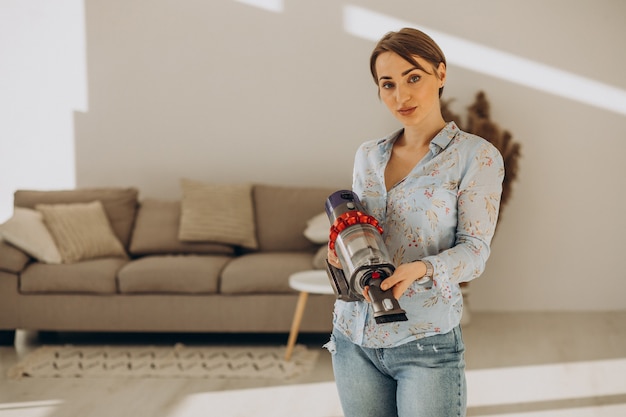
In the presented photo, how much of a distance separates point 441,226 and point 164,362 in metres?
2.74

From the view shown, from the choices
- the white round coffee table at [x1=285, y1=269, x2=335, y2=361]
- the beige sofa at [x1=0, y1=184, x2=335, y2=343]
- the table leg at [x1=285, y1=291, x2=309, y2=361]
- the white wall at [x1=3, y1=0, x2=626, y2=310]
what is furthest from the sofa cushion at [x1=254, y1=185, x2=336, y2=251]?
the table leg at [x1=285, y1=291, x2=309, y2=361]

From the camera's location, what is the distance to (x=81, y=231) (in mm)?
4402

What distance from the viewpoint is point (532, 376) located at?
3570 mm

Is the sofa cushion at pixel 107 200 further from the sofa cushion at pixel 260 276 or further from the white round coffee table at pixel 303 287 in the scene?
the white round coffee table at pixel 303 287

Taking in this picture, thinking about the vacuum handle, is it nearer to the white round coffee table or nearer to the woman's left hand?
the woman's left hand

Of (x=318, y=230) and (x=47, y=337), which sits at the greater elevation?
(x=318, y=230)

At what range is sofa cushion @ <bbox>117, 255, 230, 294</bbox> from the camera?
4.05 metres

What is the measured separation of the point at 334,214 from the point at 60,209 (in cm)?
346

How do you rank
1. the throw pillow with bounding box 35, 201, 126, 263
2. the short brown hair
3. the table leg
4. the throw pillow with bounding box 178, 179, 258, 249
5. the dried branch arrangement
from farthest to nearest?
the dried branch arrangement
the throw pillow with bounding box 178, 179, 258, 249
the throw pillow with bounding box 35, 201, 126, 263
the table leg
the short brown hair

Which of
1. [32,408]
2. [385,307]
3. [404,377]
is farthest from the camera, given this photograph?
[32,408]

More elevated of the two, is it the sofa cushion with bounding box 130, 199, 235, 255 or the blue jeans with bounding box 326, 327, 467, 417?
the blue jeans with bounding box 326, 327, 467, 417

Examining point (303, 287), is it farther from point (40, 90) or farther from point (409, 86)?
point (40, 90)

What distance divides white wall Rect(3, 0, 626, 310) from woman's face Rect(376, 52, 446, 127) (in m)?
3.55

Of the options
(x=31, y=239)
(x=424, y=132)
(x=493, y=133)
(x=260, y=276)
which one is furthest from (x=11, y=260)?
(x=424, y=132)
